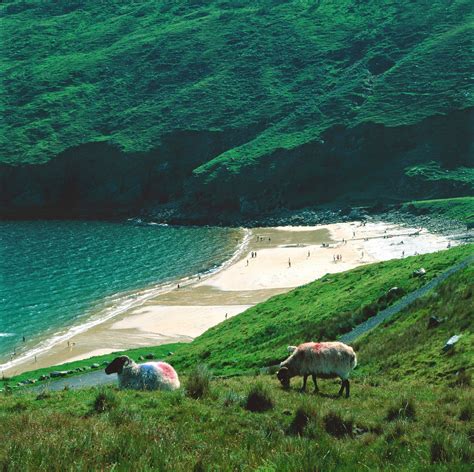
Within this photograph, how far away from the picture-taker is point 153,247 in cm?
11731

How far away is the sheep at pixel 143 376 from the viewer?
1742 centimetres

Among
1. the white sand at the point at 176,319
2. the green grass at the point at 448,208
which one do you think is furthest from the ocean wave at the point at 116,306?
the green grass at the point at 448,208

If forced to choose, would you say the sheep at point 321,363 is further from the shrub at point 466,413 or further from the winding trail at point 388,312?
the winding trail at point 388,312

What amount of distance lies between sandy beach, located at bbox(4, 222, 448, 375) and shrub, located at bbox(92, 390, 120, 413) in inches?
1610

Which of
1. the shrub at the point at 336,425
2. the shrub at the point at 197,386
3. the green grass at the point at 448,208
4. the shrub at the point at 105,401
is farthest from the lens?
the green grass at the point at 448,208

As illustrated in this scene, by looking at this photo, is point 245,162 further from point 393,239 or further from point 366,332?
point 366,332

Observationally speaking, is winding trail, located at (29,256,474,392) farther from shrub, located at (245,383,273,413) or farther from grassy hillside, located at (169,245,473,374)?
shrub, located at (245,383,273,413)

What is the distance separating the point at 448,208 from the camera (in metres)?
131

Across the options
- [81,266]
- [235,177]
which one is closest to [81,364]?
[81,266]

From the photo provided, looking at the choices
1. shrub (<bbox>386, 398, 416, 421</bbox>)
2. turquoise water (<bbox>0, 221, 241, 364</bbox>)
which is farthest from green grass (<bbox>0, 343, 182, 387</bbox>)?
shrub (<bbox>386, 398, 416, 421</bbox>)

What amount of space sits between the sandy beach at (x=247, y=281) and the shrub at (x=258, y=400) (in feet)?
140

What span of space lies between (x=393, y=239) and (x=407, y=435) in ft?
348

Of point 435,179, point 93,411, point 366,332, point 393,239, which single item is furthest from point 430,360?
point 435,179

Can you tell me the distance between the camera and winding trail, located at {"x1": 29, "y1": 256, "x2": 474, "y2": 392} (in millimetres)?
29562
